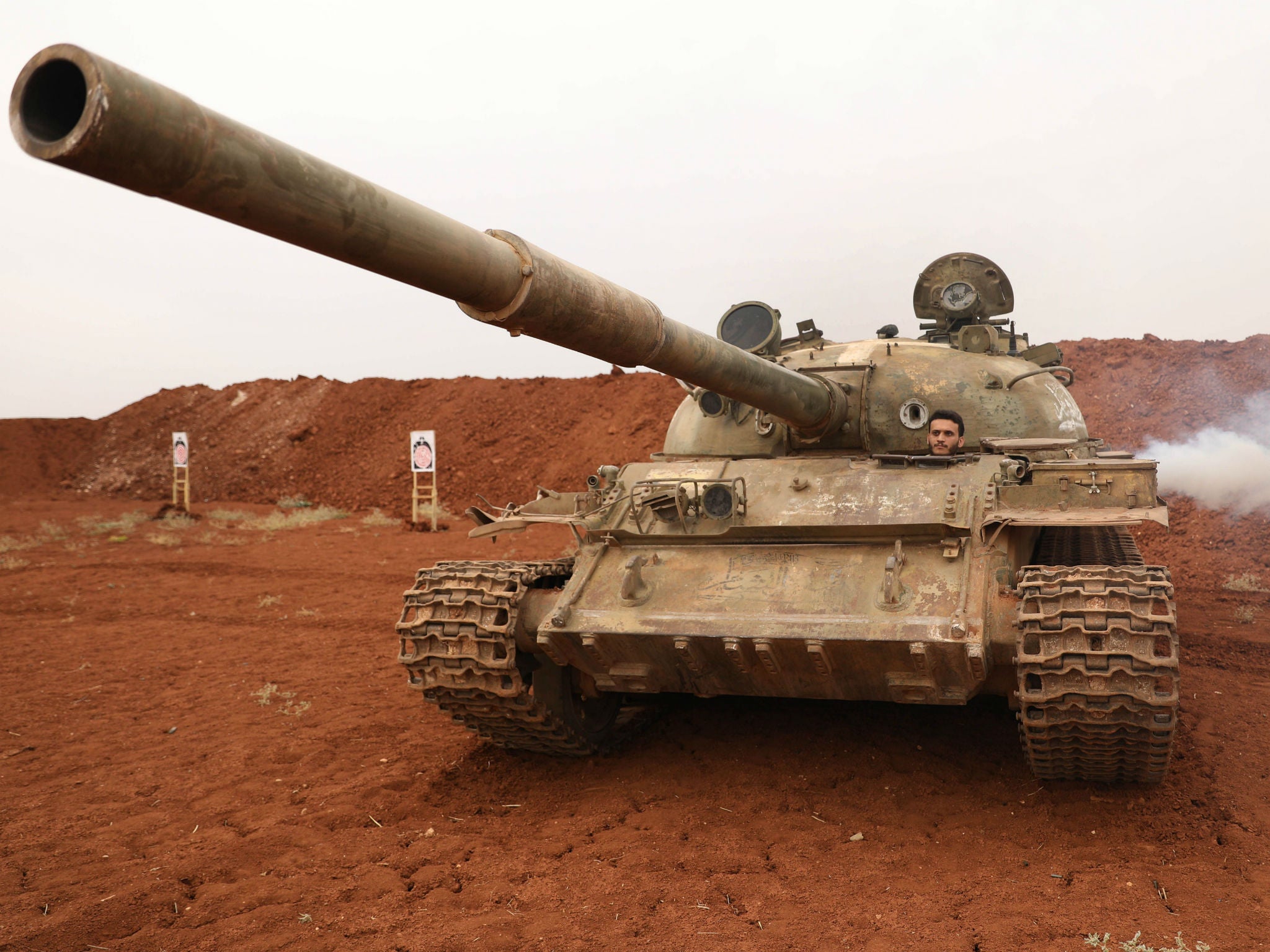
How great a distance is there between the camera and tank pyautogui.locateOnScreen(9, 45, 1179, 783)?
11.6 feet

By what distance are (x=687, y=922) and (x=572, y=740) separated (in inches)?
79.4

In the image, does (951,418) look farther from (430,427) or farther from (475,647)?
(430,427)

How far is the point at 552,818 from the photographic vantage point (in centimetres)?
563

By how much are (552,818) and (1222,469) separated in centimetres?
1652

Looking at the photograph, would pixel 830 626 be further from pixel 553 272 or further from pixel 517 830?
pixel 553 272

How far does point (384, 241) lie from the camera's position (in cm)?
291

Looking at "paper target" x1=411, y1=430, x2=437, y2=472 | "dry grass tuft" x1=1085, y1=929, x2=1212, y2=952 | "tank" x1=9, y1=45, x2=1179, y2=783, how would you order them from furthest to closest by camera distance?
A: "paper target" x1=411, y1=430, x2=437, y2=472, "dry grass tuft" x1=1085, y1=929, x2=1212, y2=952, "tank" x1=9, y1=45, x2=1179, y2=783

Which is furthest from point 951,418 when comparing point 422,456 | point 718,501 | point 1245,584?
point 422,456

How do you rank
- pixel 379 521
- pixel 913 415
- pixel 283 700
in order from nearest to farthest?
pixel 913 415 → pixel 283 700 → pixel 379 521

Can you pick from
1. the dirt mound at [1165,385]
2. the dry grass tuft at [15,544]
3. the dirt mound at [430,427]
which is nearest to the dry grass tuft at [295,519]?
the dirt mound at [430,427]

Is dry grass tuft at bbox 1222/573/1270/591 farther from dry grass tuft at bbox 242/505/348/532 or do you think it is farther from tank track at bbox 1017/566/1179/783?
dry grass tuft at bbox 242/505/348/532

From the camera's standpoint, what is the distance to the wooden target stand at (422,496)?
21.0 meters

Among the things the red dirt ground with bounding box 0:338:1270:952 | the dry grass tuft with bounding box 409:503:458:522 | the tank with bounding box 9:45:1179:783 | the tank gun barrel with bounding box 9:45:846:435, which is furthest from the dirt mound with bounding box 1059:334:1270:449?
the tank gun barrel with bounding box 9:45:846:435

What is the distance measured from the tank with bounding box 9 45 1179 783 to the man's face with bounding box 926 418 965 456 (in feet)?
0.55
